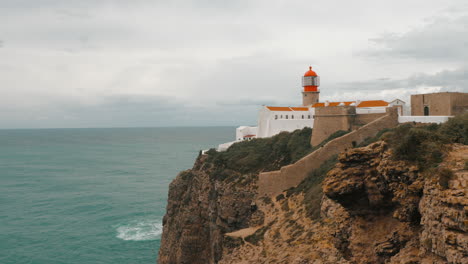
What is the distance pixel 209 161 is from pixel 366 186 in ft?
83.5

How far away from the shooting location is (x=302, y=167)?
87.7 feet

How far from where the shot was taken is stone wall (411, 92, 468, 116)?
1037 inches

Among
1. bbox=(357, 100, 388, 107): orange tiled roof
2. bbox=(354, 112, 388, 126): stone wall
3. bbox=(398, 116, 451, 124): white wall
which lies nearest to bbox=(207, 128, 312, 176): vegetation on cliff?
bbox=(354, 112, 388, 126): stone wall

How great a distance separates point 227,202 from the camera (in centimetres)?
2764

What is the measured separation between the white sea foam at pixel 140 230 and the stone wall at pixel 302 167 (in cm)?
1904

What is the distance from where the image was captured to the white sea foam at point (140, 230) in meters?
40.6

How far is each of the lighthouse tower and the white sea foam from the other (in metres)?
23.0

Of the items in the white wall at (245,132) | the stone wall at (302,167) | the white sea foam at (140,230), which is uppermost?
the white wall at (245,132)

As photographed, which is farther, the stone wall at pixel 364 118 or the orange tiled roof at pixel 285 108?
the orange tiled roof at pixel 285 108

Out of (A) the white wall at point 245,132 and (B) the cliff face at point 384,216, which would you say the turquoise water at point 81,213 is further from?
(B) the cliff face at point 384,216

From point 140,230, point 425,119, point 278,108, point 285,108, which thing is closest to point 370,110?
point 425,119

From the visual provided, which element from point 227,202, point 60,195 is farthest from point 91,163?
point 227,202

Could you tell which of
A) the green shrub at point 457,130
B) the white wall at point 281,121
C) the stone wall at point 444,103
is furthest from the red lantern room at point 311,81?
the green shrub at point 457,130

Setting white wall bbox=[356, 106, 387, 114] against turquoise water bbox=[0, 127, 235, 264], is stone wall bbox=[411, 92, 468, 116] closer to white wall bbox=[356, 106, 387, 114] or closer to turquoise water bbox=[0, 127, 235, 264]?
white wall bbox=[356, 106, 387, 114]
